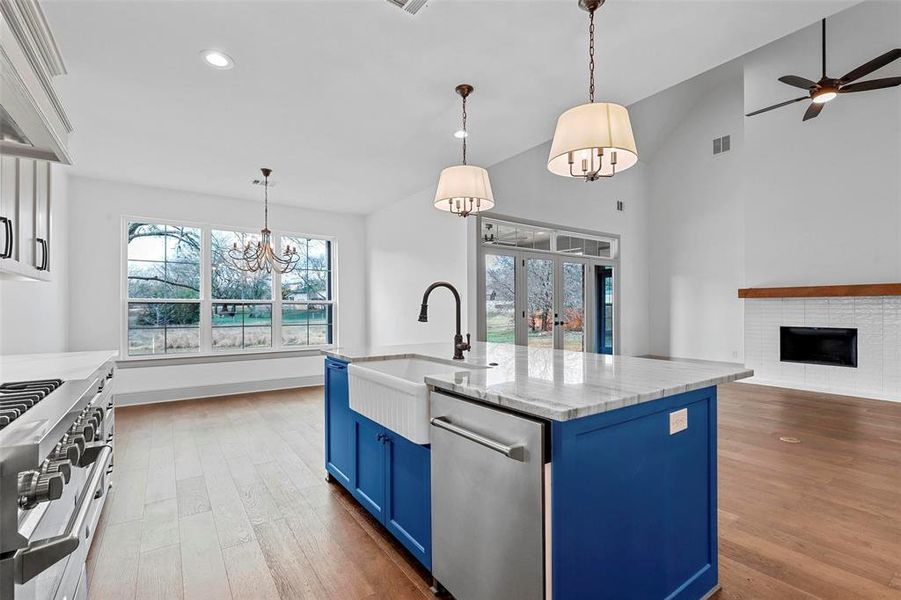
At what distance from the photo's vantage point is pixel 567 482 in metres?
1.24

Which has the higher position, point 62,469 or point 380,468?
point 62,469

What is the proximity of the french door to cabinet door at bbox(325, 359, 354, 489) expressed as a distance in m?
2.92

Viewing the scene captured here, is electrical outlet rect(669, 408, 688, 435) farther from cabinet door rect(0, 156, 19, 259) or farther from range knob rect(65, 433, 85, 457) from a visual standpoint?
cabinet door rect(0, 156, 19, 259)

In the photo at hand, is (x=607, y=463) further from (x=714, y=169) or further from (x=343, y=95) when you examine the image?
(x=714, y=169)

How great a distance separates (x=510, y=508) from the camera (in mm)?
1354

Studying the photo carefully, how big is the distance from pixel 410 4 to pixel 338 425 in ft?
7.83

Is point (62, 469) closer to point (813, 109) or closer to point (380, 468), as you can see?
point (380, 468)

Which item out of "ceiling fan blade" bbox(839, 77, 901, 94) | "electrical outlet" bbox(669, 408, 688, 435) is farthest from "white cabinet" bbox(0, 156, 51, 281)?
"ceiling fan blade" bbox(839, 77, 901, 94)

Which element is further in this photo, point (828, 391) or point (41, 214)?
point (828, 391)

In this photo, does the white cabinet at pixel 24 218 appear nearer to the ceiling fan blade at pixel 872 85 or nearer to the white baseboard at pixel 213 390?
the white baseboard at pixel 213 390

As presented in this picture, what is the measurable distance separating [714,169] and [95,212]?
917 cm

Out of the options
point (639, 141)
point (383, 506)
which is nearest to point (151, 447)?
point (383, 506)

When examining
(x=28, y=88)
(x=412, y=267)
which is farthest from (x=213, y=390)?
(x=28, y=88)

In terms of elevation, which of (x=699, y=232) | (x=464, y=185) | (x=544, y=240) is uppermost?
(x=699, y=232)
